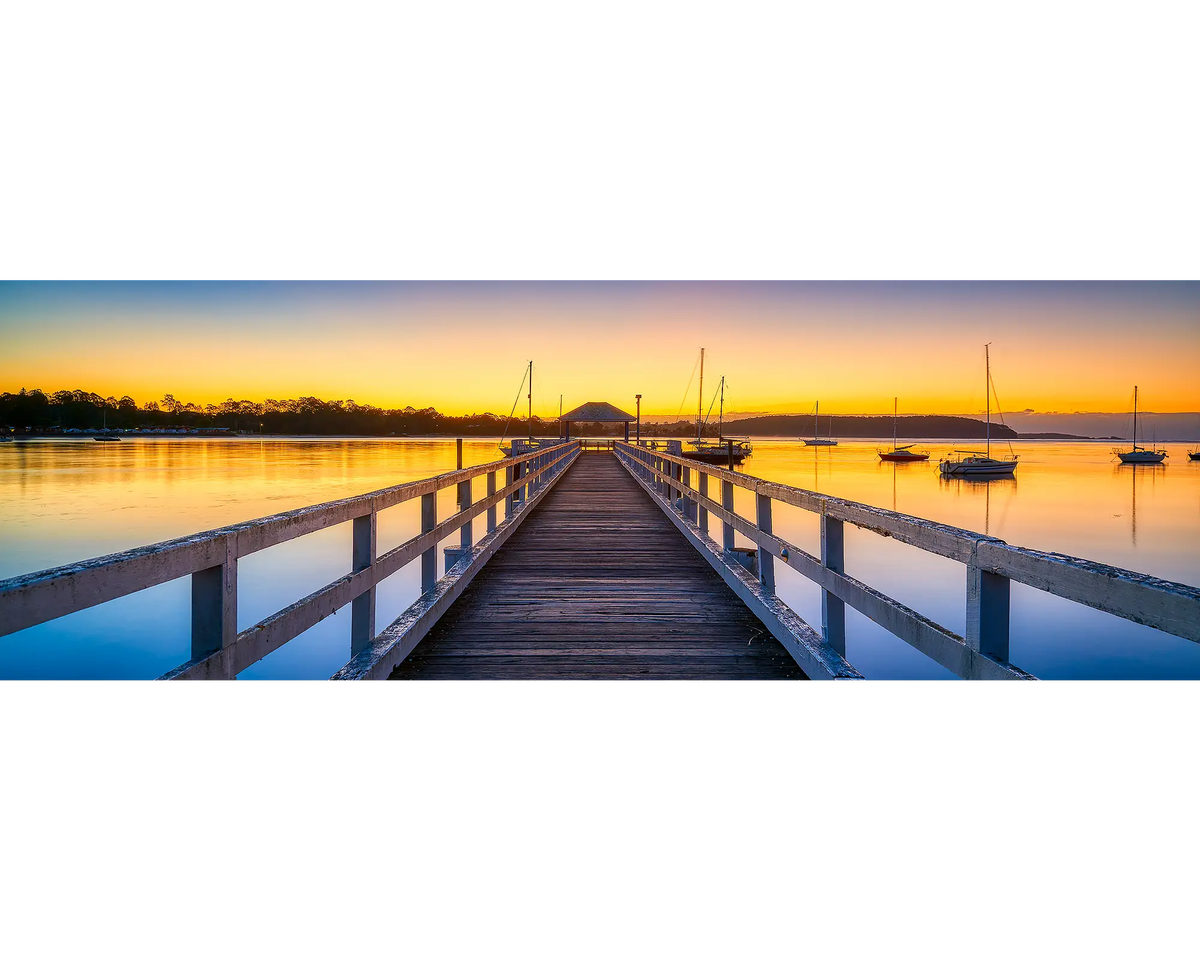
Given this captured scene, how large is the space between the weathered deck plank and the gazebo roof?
3887 cm

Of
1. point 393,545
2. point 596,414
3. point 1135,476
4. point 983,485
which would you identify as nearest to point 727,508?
point 393,545

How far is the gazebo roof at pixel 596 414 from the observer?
46.5 meters

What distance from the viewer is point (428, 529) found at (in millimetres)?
4668

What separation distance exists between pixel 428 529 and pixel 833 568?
2711 mm

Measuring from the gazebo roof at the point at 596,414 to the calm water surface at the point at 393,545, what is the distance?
1245 cm

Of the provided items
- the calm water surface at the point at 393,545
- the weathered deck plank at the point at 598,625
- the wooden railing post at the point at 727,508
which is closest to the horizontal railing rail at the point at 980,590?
the weathered deck plank at the point at 598,625

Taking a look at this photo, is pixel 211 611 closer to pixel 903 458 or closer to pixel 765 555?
pixel 765 555

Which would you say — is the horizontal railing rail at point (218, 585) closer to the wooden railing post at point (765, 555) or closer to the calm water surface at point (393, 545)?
the wooden railing post at point (765, 555)

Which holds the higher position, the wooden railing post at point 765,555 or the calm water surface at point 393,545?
the wooden railing post at point 765,555
